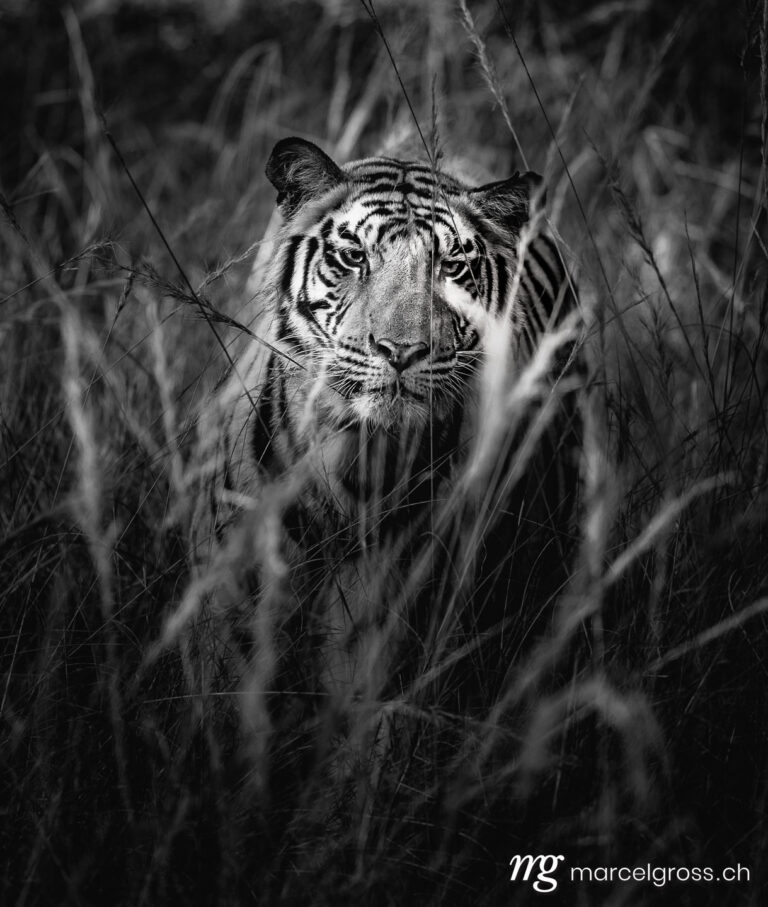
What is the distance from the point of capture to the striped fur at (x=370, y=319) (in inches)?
71.8

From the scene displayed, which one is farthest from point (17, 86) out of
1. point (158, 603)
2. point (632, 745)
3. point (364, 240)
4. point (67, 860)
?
point (632, 745)

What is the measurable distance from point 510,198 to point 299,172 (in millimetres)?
515

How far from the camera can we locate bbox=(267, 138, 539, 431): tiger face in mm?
1825

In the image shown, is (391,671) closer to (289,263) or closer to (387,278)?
(387,278)

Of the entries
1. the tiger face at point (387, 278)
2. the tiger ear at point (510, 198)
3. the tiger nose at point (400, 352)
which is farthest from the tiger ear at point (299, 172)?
the tiger nose at point (400, 352)

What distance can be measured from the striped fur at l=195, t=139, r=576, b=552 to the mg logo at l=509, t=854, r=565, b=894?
2.37 feet

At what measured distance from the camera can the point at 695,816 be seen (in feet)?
4.51

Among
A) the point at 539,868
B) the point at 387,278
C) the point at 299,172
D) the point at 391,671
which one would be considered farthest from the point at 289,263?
the point at 539,868

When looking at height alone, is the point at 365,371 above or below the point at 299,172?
below

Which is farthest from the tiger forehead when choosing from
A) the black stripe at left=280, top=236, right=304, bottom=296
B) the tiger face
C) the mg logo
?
the mg logo

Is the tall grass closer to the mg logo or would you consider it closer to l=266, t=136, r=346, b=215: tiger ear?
the mg logo

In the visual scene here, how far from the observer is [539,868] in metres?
1.33

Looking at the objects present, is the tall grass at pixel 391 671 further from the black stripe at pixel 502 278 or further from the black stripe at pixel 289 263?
the black stripe at pixel 502 278

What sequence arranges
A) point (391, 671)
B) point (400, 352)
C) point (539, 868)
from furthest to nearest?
point (400, 352) < point (391, 671) < point (539, 868)
